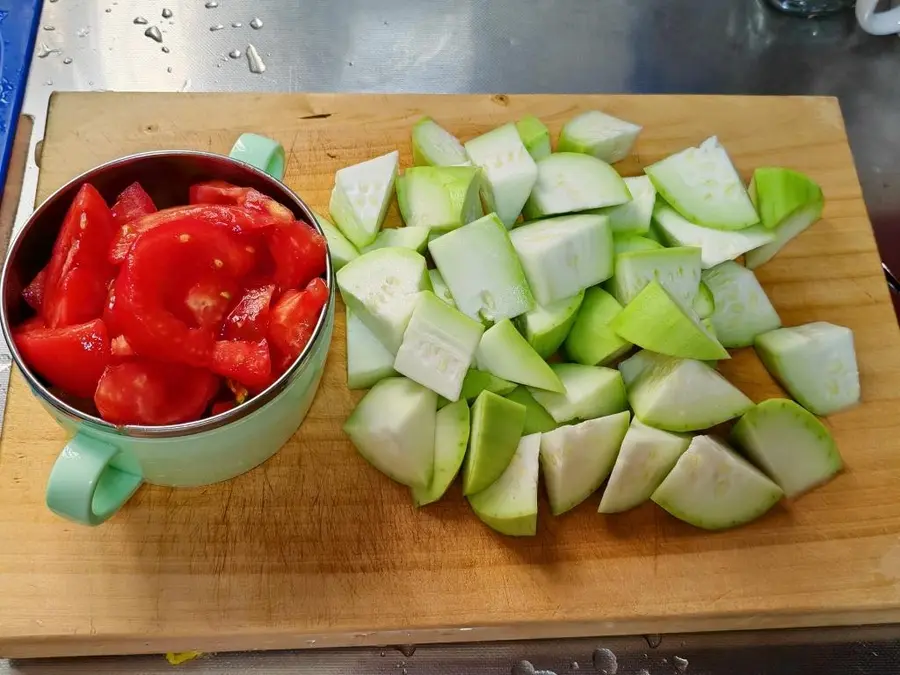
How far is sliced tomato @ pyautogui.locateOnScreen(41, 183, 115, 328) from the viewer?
41.8 inches

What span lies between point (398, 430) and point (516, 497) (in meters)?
0.21

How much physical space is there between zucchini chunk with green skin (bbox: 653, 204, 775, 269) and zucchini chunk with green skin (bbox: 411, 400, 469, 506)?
21.1 inches

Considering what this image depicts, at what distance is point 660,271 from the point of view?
1391 millimetres

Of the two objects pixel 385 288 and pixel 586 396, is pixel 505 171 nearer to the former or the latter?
pixel 385 288

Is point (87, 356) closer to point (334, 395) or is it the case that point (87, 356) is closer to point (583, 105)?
point (334, 395)

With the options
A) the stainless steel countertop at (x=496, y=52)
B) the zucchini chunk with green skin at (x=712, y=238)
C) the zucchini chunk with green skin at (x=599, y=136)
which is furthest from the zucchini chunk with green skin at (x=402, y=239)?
the stainless steel countertop at (x=496, y=52)

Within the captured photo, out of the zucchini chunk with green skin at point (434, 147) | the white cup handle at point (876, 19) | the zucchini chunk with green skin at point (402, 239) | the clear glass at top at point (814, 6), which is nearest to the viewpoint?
the zucchini chunk with green skin at point (402, 239)

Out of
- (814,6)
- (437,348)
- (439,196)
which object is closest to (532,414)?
(437,348)

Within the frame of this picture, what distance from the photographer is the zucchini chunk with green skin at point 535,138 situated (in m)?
1.54

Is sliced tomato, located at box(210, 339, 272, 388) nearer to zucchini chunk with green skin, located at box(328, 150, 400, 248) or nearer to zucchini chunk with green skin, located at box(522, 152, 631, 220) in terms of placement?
zucchini chunk with green skin, located at box(328, 150, 400, 248)

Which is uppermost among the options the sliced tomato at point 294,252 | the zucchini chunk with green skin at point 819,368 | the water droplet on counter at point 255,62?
the sliced tomato at point 294,252

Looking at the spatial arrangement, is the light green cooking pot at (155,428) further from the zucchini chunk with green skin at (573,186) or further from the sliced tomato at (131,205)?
the zucchini chunk with green skin at (573,186)

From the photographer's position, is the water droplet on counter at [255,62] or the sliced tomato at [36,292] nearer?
the sliced tomato at [36,292]

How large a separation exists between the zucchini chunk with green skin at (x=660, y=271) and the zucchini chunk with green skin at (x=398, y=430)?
15.7 inches
